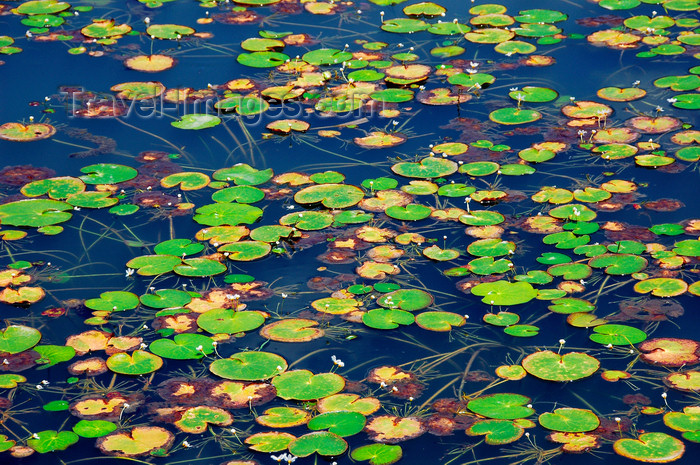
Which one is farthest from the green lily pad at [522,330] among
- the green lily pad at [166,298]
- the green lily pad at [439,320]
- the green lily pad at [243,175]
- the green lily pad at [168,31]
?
the green lily pad at [168,31]

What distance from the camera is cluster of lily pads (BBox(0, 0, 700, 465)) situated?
3.74 m

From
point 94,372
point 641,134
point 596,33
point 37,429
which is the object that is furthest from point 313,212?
point 596,33

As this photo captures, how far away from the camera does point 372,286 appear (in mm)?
4672

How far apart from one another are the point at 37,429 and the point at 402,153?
3333 millimetres

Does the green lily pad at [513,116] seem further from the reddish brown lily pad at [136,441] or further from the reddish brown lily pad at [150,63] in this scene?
the reddish brown lily pad at [136,441]

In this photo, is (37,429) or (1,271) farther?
(1,271)

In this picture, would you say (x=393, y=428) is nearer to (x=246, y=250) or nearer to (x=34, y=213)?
(x=246, y=250)

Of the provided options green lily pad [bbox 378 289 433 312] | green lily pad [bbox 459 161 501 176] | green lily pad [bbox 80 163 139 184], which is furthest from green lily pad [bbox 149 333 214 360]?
green lily pad [bbox 459 161 501 176]

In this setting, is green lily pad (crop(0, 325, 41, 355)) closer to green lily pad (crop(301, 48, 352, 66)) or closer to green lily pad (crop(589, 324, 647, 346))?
green lily pad (crop(589, 324, 647, 346))

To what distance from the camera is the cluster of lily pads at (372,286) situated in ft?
12.3

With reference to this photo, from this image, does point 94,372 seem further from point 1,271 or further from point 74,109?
point 74,109

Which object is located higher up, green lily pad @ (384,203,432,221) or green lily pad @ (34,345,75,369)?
green lily pad @ (384,203,432,221)

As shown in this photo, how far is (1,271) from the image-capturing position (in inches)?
192

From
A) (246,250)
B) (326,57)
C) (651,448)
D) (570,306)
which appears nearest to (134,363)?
(246,250)
